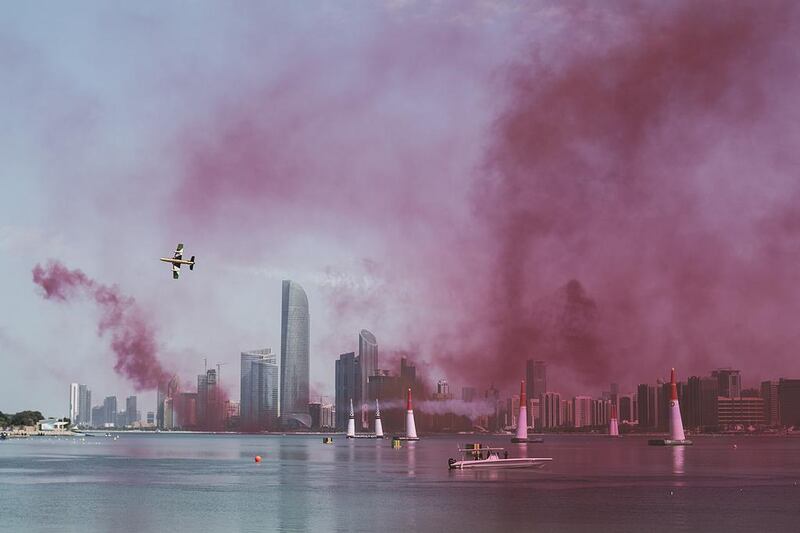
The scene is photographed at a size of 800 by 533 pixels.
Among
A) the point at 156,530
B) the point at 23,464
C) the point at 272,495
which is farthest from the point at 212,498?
the point at 23,464

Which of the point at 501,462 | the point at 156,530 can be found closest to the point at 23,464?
the point at 501,462

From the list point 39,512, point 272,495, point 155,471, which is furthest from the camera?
point 155,471

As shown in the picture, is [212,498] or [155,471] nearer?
[212,498]

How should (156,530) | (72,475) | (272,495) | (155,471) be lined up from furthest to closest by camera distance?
(155,471), (72,475), (272,495), (156,530)

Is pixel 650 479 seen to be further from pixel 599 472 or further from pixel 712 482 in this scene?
pixel 599 472

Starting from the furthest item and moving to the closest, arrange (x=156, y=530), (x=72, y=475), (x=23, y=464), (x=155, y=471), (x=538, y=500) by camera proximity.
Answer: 1. (x=23, y=464)
2. (x=155, y=471)
3. (x=72, y=475)
4. (x=538, y=500)
5. (x=156, y=530)

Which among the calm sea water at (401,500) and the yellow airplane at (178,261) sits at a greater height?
the yellow airplane at (178,261)

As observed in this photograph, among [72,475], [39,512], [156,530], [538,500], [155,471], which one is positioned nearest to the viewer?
[156,530]

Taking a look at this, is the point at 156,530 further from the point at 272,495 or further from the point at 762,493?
the point at 762,493

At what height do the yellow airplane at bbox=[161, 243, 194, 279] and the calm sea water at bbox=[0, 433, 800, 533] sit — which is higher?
the yellow airplane at bbox=[161, 243, 194, 279]
